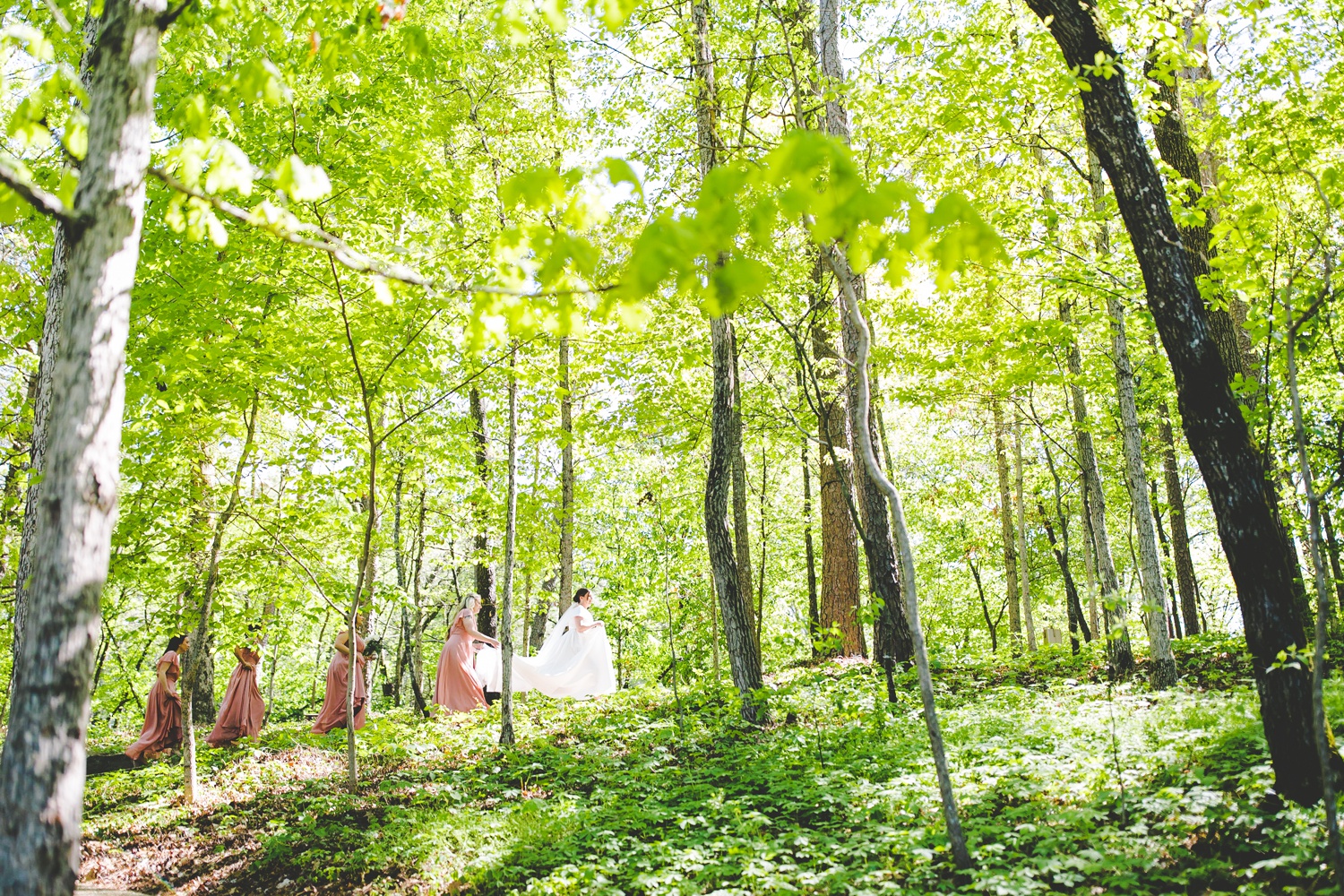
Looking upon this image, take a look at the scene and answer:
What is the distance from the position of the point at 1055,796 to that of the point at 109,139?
524cm

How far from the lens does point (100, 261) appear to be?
2.02m

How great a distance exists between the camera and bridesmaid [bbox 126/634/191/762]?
9320 millimetres

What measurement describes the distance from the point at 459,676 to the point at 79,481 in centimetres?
986

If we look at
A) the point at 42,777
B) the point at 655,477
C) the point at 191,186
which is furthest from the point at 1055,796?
the point at 655,477

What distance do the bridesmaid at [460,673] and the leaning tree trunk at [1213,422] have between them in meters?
9.57

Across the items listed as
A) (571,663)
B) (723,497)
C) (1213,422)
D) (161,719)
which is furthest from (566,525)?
(1213,422)

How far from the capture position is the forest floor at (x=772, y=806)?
344 cm

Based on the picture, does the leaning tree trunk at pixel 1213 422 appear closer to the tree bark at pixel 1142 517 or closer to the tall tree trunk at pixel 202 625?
the tree bark at pixel 1142 517

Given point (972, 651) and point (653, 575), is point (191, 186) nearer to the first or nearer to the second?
point (972, 651)

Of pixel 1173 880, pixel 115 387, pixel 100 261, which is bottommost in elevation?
pixel 1173 880

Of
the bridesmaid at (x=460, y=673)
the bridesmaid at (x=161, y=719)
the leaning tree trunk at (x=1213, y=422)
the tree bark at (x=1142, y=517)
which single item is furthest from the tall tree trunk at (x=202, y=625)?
the tree bark at (x=1142, y=517)

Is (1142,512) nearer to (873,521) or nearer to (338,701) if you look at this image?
(873,521)

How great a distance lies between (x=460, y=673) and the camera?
1103 centimetres

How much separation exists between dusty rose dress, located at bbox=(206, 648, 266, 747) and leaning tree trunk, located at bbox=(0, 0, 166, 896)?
9014mm
